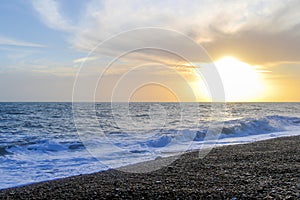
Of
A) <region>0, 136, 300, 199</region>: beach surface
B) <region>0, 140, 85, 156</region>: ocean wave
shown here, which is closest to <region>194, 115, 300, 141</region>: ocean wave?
<region>0, 140, 85, 156</region>: ocean wave

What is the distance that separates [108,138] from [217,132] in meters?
10.3

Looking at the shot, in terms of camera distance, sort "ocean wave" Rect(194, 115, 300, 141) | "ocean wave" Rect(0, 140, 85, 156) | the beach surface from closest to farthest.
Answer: the beach surface → "ocean wave" Rect(0, 140, 85, 156) → "ocean wave" Rect(194, 115, 300, 141)

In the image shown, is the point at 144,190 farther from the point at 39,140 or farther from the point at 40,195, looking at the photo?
the point at 39,140

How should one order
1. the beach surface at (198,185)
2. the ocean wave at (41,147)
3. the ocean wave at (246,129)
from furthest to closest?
1. the ocean wave at (246,129)
2. the ocean wave at (41,147)
3. the beach surface at (198,185)

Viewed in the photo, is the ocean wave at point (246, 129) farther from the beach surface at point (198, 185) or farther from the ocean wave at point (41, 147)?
the beach surface at point (198, 185)

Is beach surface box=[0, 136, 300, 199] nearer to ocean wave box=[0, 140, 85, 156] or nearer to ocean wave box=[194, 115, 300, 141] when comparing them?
ocean wave box=[0, 140, 85, 156]

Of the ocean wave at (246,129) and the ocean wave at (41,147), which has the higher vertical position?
the ocean wave at (246,129)

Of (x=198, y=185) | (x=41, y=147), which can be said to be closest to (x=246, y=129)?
(x=41, y=147)

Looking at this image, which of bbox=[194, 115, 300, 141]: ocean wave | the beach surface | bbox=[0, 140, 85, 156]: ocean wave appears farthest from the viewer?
bbox=[194, 115, 300, 141]: ocean wave

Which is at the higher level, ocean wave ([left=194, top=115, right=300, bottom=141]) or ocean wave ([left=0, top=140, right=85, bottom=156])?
ocean wave ([left=194, top=115, right=300, bottom=141])

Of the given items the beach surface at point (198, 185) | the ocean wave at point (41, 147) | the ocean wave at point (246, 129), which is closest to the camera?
the beach surface at point (198, 185)

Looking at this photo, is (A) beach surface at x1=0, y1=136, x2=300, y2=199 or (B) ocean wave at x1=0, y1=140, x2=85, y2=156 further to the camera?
(B) ocean wave at x1=0, y1=140, x2=85, y2=156

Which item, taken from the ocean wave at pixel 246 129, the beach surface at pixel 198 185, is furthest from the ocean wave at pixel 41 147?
the beach surface at pixel 198 185

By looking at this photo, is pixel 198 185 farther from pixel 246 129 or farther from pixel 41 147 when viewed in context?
pixel 246 129
